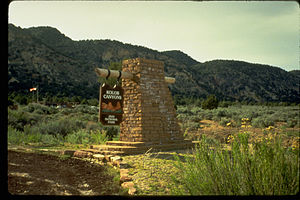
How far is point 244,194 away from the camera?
2816 mm

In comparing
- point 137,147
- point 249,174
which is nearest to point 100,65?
point 137,147

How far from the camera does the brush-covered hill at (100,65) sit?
1206 inches

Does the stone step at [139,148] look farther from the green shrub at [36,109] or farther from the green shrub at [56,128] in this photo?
the green shrub at [36,109]

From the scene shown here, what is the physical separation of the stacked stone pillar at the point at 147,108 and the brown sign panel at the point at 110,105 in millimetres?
1493

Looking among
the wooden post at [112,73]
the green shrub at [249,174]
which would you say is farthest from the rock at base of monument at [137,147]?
the green shrub at [249,174]

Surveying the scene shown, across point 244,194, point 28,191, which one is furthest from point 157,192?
point 28,191

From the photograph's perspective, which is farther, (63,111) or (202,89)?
(202,89)

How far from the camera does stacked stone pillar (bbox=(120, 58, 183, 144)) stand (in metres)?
6.77

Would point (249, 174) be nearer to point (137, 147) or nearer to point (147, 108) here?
point (137, 147)

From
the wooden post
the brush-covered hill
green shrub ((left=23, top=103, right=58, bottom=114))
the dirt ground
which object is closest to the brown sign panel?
the wooden post

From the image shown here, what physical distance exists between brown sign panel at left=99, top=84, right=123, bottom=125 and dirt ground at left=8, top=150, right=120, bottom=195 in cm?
108

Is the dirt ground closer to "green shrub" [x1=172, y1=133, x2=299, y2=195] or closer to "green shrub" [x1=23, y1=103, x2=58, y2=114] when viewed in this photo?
"green shrub" [x1=172, y1=133, x2=299, y2=195]
